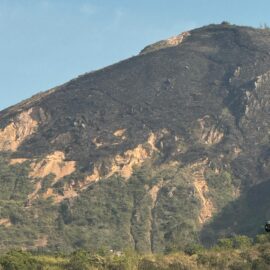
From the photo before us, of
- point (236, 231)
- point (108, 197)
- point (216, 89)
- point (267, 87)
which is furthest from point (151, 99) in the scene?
point (236, 231)

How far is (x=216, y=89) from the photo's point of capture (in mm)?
183250

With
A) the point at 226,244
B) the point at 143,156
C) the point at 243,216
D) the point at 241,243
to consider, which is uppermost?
the point at 143,156

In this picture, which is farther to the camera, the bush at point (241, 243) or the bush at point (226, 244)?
the bush at point (226, 244)

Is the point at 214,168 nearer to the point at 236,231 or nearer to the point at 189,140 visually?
the point at 189,140

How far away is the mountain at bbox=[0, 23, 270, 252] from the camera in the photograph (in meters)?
133

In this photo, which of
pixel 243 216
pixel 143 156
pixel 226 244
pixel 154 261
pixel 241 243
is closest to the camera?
pixel 154 261

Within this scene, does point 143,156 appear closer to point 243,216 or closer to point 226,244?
point 243,216

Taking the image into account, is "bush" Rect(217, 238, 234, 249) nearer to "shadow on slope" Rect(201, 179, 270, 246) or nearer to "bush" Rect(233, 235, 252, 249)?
"bush" Rect(233, 235, 252, 249)

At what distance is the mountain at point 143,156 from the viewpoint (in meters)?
133

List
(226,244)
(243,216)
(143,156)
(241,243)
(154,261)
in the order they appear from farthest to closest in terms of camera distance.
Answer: (143,156) → (243,216) → (241,243) → (226,244) → (154,261)

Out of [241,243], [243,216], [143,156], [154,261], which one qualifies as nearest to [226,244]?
[241,243]

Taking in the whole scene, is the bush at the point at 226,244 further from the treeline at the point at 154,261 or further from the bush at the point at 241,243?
the treeline at the point at 154,261

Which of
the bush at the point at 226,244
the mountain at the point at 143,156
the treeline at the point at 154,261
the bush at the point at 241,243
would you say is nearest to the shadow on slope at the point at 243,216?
the mountain at the point at 143,156

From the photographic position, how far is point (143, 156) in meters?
156
